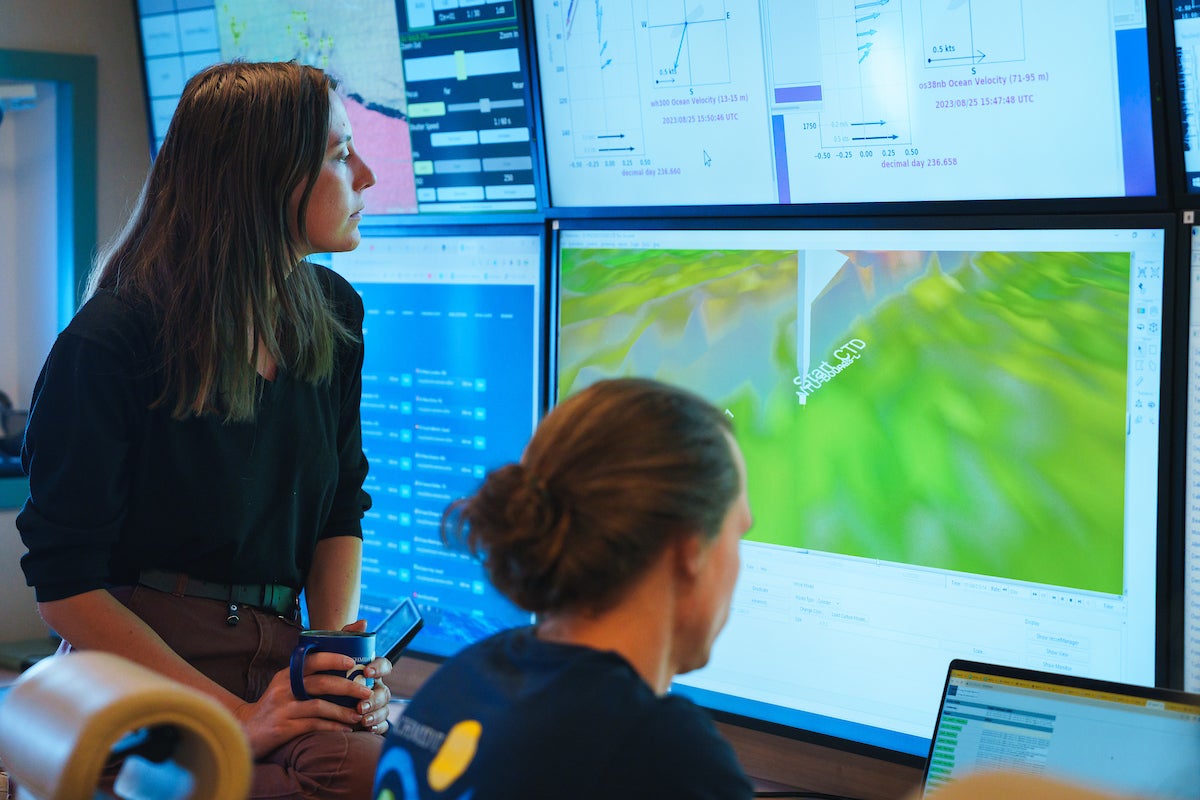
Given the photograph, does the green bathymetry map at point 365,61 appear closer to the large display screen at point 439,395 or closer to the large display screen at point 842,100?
the large display screen at point 439,395

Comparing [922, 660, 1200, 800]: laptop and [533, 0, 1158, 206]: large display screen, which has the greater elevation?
[533, 0, 1158, 206]: large display screen

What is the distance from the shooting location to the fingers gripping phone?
5.78 feet

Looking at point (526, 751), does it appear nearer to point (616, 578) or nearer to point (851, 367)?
point (616, 578)

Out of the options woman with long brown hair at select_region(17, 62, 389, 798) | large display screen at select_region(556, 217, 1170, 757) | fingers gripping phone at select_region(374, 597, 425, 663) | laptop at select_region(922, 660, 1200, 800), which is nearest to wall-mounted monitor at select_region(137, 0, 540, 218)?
large display screen at select_region(556, 217, 1170, 757)

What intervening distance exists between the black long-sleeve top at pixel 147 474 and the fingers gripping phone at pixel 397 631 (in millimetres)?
166

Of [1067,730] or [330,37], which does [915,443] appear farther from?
[330,37]

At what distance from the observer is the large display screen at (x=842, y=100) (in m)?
1.73

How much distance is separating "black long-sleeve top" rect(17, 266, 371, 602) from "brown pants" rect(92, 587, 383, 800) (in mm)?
54

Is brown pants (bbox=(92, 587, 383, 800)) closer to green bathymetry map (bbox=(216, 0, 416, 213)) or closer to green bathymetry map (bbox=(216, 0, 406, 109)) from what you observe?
green bathymetry map (bbox=(216, 0, 416, 213))

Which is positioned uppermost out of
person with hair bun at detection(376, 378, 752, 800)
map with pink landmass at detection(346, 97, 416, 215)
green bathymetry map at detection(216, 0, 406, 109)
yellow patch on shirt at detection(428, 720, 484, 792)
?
green bathymetry map at detection(216, 0, 406, 109)

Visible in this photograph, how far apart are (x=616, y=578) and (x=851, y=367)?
3.48 ft

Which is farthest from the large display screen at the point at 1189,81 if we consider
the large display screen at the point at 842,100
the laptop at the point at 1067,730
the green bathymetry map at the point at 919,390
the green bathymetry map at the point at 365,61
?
the green bathymetry map at the point at 365,61

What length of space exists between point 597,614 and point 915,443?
1.02 m

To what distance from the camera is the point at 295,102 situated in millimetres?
1690
